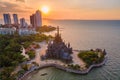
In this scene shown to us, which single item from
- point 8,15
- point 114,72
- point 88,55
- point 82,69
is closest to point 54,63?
point 82,69

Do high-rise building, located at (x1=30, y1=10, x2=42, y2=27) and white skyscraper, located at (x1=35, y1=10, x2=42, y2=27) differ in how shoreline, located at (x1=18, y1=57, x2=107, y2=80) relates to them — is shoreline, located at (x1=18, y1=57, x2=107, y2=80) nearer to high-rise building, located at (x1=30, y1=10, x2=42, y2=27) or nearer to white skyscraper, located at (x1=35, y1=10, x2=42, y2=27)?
high-rise building, located at (x1=30, y1=10, x2=42, y2=27)

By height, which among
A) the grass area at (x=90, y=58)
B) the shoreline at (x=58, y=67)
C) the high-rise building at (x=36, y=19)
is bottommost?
the shoreline at (x=58, y=67)

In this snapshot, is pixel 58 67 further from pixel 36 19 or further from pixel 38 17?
pixel 38 17

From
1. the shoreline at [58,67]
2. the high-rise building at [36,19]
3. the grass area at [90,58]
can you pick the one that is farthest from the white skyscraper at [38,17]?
the shoreline at [58,67]

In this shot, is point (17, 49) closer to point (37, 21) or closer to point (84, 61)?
point (84, 61)

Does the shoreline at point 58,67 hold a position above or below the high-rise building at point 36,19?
below

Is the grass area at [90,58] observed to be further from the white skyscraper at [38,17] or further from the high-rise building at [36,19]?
the white skyscraper at [38,17]

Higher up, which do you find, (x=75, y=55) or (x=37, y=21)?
(x=37, y=21)

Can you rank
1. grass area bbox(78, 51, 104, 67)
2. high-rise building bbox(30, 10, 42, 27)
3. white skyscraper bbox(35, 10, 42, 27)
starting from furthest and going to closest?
white skyscraper bbox(35, 10, 42, 27)
high-rise building bbox(30, 10, 42, 27)
grass area bbox(78, 51, 104, 67)

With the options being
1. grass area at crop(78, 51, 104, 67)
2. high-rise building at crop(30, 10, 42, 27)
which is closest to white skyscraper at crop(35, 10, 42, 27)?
high-rise building at crop(30, 10, 42, 27)

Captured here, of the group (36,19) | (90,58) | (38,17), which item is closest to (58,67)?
(90,58)

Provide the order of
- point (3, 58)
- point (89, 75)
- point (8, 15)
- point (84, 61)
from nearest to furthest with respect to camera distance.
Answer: point (89, 75) < point (3, 58) < point (84, 61) < point (8, 15)
